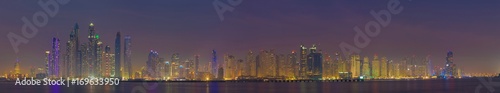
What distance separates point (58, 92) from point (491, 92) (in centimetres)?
6714

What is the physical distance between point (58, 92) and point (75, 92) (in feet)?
9.29

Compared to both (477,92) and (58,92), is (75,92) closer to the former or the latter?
(58,92)

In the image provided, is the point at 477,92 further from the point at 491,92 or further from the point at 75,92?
the point at 75,92

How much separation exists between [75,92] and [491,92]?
6432 cm

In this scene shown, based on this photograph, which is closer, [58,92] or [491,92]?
[491,92]

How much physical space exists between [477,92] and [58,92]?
6646 centimetres

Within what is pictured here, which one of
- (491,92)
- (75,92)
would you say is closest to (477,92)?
(491,92)

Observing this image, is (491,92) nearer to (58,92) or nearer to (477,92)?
(477,92)

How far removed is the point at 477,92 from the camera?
91.8 m

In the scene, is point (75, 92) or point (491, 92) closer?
point (491, 92)

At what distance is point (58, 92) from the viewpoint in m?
97.1

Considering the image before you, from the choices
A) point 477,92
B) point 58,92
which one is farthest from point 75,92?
point 477,92
